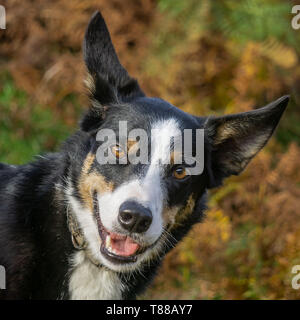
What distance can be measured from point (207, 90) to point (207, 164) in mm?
2885

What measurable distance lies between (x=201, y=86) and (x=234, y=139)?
2.79 m

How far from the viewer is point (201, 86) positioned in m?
6.43

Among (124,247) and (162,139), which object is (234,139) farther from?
(124,247)

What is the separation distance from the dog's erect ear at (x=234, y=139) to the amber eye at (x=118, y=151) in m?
0.70

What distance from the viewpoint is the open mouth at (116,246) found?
10.6ft

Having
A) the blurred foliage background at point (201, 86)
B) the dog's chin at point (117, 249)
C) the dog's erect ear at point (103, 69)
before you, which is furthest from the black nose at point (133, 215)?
the blurred foliage background at point (201, 86)

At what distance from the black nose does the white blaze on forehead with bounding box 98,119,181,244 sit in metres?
0.03

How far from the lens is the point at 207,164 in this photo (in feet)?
12.1

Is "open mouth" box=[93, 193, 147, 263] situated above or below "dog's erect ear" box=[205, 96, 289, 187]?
below

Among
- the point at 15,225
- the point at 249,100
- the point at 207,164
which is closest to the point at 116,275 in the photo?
the point at 15,225

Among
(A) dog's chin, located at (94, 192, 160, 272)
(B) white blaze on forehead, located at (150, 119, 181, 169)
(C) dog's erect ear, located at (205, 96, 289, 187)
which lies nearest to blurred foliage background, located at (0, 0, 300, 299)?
(C) dog's erect ear, located at (205, 96, 289, 187)

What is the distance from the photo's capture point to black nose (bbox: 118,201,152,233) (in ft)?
9.73

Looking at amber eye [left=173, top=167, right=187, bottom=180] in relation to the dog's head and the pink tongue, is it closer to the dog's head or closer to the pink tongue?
the dog's head

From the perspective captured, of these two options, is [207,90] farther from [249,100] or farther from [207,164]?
[207,164]
